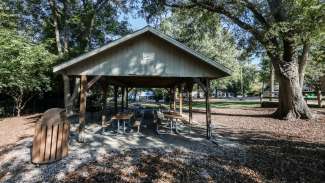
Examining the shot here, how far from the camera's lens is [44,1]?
2186 cm

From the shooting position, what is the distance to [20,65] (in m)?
16.0

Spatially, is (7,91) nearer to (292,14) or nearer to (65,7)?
(65,7)

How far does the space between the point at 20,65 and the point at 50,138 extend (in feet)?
37.8

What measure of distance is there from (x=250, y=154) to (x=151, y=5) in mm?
12040

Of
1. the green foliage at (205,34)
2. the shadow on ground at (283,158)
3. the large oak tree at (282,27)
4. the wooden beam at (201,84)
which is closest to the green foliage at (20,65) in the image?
the large oak tree at (282,27)

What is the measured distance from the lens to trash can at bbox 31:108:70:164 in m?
6.50

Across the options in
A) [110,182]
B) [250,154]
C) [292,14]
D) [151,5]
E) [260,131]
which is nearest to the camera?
[110,182]

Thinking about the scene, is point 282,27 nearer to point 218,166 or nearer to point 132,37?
point 132,37

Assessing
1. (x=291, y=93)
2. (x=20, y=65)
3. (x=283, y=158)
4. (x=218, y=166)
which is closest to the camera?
(x=218, y=166)

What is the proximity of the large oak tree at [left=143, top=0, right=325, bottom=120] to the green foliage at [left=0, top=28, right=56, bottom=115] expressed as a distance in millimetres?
8121

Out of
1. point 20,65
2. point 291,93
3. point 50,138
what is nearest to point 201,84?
point 50,138

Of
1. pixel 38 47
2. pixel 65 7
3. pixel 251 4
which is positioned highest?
pixel 65 7

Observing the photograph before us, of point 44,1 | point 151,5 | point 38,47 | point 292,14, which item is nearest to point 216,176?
point 292,14

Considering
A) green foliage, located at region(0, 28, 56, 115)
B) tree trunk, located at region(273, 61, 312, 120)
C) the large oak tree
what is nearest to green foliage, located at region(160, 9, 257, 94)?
the large oak tree
